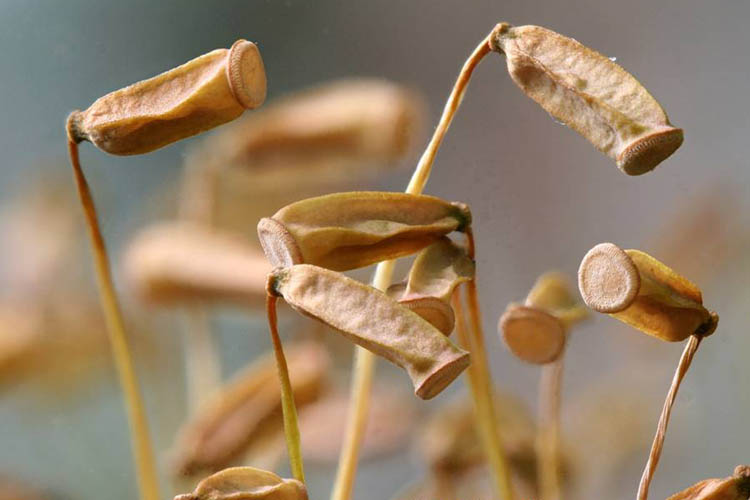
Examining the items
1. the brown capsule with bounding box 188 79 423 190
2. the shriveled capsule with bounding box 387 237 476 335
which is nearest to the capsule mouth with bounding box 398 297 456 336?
the shriveled capsule with bounding box 387 237 476 335

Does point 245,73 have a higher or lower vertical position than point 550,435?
higher

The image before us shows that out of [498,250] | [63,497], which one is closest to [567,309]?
[498,250]

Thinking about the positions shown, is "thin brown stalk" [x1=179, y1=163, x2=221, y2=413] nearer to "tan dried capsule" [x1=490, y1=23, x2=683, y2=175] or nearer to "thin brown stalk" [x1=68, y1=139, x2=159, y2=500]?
"thin brown stalk" [x1=68, y1=139, x2=159, y2=500]

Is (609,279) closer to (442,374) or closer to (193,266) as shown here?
(442,374)

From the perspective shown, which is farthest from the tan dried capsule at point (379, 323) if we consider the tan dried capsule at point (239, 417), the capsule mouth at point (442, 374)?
the tan dried capsule at point (239, 417)

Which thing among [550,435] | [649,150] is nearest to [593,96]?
[649,150]

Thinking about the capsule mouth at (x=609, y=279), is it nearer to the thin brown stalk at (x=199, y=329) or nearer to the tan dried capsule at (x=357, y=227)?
the tan dried capsule at (x=357, y=227)
